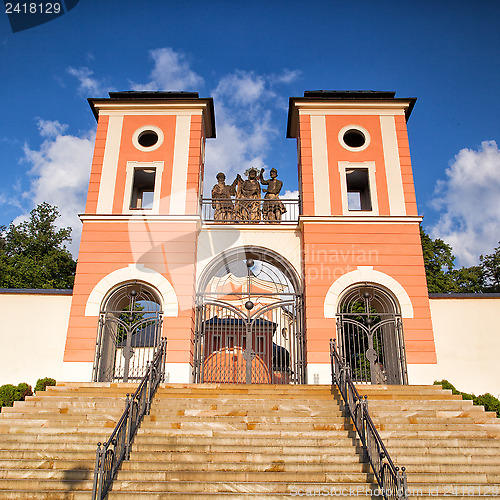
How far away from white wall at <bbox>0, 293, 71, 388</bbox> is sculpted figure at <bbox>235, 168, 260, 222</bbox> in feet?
18.9

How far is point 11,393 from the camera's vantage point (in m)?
12.3

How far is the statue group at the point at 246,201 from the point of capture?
1552 cm

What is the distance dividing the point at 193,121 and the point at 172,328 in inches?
264

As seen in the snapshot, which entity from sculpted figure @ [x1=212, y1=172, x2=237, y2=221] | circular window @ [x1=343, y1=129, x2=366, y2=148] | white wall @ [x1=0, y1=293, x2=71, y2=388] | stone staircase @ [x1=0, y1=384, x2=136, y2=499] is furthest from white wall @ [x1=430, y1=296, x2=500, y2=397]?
white wall @ [x1=0, y1=293, x2=71, y2=388]

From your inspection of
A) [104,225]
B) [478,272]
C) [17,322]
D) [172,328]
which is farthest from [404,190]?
[478,272]

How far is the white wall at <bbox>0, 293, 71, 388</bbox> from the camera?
13359 millimetres

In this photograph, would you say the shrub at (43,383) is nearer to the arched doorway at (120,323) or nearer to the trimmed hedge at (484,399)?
the arched doorway at (120,323)

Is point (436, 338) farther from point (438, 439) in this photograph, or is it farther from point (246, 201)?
point (246, 201)

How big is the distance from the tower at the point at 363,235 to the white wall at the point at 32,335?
22.5ft

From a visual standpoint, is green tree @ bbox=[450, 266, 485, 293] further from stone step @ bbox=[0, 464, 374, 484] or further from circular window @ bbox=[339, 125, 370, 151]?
stone step @ bbox=[0, 464, 374, 484]

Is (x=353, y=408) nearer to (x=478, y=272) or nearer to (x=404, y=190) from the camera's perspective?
(x=404, y=190)

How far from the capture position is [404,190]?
14836mm

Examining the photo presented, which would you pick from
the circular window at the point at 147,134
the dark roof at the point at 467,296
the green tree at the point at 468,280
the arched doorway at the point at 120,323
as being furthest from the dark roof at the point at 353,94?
the green tree at the point at 468,280

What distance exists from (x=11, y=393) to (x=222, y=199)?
7856 mm
